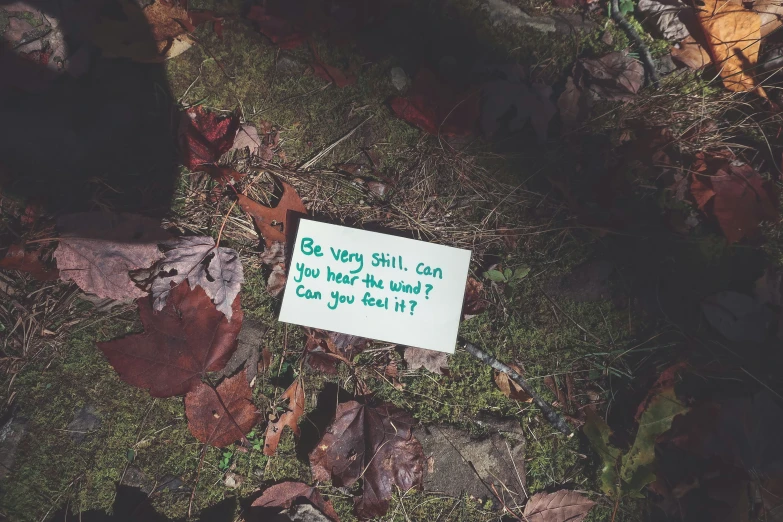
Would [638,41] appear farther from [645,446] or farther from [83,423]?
[83,423]

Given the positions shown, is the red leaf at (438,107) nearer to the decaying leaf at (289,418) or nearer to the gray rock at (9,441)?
the decaying leaf at (289,418)

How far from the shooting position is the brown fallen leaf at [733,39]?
6.78 feet

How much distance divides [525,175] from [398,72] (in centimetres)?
75

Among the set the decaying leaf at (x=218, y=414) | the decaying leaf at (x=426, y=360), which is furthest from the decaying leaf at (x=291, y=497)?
the decaying leaf at (x=426, y=360)

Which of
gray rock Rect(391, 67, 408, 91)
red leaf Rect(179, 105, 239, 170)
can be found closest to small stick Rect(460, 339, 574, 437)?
gray rock Rect(391, 67, 408, 91)

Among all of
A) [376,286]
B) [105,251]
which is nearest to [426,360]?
[376,286]

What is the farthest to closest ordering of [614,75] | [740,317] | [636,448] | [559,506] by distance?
[614,75], [740,317], [559,506], [636,448]

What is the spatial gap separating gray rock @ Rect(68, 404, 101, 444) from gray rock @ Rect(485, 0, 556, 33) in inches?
96.9

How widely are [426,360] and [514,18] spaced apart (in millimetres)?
1658

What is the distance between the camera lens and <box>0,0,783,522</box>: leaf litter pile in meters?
1.84

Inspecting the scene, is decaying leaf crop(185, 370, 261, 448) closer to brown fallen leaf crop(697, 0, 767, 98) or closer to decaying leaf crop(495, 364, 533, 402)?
decaying leaf crop(495, 364, 533, 402)

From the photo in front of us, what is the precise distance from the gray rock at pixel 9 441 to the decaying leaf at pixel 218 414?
2.19ft

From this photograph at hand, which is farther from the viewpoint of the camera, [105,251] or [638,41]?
[638,41]

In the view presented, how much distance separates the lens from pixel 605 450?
1.84 m
